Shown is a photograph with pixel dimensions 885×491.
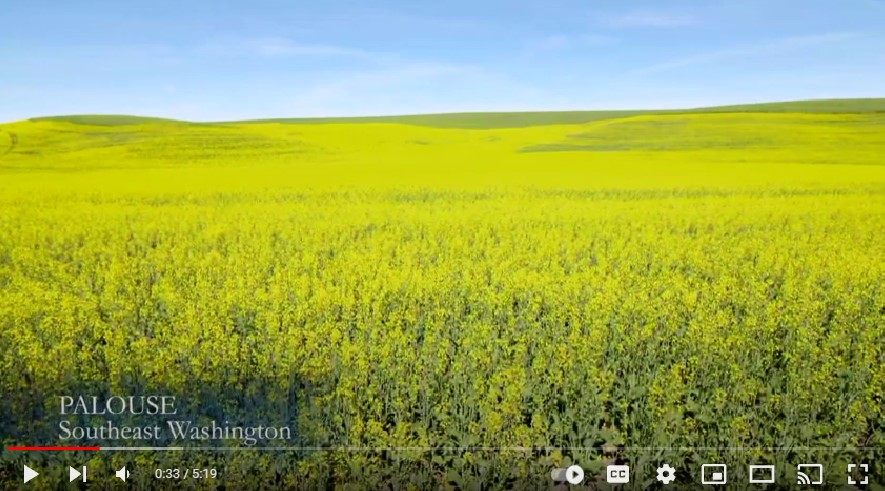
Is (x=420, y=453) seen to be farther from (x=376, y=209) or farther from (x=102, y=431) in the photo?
(x=376, y=209)

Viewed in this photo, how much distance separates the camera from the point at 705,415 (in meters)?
4.69

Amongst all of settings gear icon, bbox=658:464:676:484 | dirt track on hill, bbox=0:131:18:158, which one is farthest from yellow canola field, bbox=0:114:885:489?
dirt track on hill, bbox=0:131:18:158

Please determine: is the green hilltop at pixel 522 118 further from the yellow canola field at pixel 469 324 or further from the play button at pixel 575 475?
the play button at pixel 575 475

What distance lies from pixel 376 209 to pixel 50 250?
6601mm

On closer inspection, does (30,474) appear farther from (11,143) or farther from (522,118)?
(522,118)

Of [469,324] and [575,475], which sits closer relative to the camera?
[575,475]

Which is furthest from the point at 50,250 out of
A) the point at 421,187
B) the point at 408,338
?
the point at 421,187

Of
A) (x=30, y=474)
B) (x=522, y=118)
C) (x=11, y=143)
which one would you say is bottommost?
(x=30, y=474)

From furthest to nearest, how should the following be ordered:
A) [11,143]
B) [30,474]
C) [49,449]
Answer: [11,143]
[49,449]
[30,474]

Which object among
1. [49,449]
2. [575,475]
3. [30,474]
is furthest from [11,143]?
[575,475]

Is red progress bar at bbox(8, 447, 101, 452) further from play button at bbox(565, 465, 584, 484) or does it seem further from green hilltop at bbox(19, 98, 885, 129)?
green hilltop at bbox(19, 98, 885, 129)

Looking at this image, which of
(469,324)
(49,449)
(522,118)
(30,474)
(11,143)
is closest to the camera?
(30,474)

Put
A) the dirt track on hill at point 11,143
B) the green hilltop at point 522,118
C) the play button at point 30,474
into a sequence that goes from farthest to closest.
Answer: the green hilltop at point 522,118
the dirt track on hill at point 11,143
the play button at point 30,474

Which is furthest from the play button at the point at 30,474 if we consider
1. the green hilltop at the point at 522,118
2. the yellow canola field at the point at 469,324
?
the green hilltop at the point at 522,118
